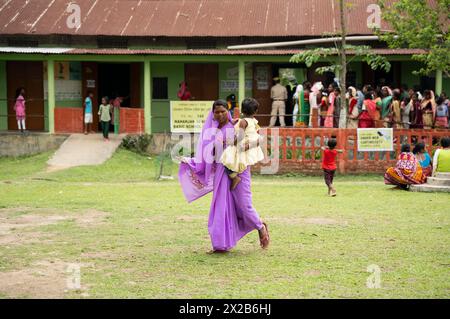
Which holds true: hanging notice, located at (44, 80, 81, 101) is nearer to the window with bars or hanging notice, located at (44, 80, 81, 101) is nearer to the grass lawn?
the window with bars

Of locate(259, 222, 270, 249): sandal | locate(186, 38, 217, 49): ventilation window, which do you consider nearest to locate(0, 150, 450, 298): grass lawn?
locate(259, 222, 270, 249): sandal

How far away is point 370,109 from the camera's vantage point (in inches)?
818

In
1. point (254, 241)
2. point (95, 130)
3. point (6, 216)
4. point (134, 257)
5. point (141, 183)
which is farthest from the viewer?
point (95, 130)

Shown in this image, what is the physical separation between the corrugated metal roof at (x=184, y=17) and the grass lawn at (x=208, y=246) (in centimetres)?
1068

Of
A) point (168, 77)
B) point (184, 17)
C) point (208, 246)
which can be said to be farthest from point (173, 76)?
point (208, 246)

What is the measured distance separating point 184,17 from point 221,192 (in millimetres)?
18715

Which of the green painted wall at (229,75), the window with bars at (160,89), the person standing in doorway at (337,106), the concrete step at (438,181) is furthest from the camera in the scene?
the window with bars at (160,89)

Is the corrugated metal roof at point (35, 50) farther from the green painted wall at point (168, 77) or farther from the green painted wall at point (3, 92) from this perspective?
the green painted wall at point (168, 77)

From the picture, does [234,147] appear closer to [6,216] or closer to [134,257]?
[134,257]

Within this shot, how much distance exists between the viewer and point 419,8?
2031 cm

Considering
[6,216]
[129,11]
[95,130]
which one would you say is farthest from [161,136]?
[6,216]

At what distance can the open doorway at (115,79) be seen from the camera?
27.5 meters

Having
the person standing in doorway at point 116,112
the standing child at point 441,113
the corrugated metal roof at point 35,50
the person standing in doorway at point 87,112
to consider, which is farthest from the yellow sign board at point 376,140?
the corrugated metal roof at point 35,50

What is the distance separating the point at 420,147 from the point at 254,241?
23.5 feet
